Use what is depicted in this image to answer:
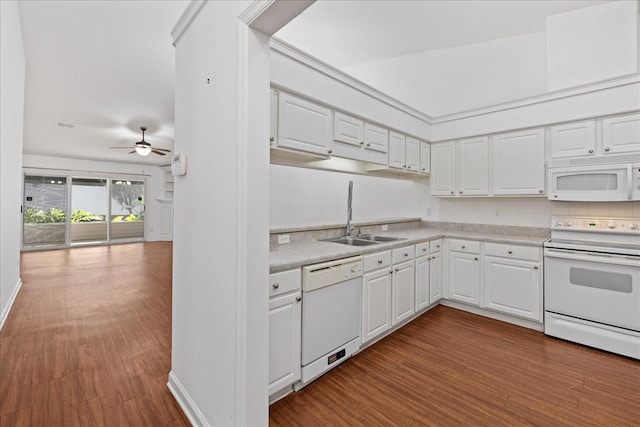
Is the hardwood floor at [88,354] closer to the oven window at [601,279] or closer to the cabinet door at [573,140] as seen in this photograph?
the oven window at [601,279]

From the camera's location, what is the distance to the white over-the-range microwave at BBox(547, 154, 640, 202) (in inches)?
97.0

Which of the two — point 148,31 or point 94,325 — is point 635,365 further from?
point 148,31

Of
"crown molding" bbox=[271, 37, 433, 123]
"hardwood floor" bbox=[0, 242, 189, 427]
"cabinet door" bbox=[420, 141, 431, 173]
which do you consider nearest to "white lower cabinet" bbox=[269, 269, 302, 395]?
"hardwood floor" bbox=[0, 242, 189, 427]

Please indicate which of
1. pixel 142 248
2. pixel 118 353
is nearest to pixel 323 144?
pixel 118 353

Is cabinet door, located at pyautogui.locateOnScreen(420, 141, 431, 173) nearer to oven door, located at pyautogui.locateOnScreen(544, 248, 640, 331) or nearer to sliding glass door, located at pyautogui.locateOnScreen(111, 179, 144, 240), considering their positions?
oven door, located at pyautogui.locateOnScreen(544, 248, 640, 331)

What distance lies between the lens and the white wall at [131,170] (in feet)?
24.6

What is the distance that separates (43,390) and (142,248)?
6.77 m

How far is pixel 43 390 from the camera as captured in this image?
6.06 ft

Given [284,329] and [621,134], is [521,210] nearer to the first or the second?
[621,134]

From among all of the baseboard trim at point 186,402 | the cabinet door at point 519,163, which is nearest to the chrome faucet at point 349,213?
the cabinet door at point 519,163

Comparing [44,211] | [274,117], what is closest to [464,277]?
[274,117]

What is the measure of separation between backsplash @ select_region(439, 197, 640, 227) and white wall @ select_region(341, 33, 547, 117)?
125cm

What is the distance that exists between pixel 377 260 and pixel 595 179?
2.20m

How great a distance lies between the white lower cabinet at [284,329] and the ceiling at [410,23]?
2748 mm
